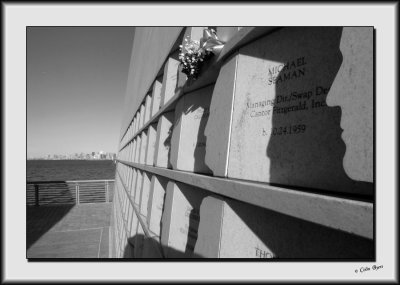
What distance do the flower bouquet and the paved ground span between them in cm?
939

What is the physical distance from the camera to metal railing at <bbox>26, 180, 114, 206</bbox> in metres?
15.7

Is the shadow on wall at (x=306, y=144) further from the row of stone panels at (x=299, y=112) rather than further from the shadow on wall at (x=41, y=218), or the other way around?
the shadow on wall at (x=41, y=218)

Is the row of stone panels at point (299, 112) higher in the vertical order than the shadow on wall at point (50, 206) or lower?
higher

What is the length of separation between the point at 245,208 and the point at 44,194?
16.9 m

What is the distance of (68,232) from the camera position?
1183 cm

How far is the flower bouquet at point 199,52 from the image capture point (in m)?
2.49

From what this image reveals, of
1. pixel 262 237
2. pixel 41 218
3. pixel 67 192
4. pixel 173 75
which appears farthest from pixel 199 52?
pixel 67 192

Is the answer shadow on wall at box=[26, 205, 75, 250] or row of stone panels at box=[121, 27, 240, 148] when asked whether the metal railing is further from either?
row of stone panels at box=[121, 27, 240, 148]

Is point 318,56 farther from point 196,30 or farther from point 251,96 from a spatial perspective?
point 196,30

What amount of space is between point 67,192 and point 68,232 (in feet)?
18.9

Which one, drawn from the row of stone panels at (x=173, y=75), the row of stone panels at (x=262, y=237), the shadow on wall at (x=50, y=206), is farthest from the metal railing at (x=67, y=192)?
the row of stone panels at (x=262, y=237)

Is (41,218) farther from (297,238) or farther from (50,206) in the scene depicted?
(297,238)

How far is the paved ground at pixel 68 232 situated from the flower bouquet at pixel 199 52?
30.8 feet

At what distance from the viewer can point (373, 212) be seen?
3.35ft
